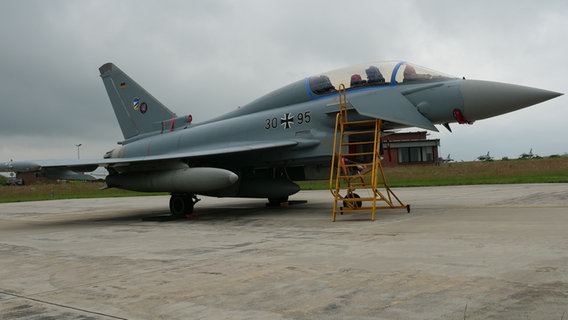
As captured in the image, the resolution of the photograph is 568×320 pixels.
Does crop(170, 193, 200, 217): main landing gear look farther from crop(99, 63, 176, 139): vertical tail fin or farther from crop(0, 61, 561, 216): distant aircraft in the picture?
crop(99, 63, 176, 139): vertical tail fin

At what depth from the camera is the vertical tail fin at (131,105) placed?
1527 centimetres

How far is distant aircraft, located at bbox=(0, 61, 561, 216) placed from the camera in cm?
959

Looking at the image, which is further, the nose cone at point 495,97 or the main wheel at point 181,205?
the main wheel at point 181,205

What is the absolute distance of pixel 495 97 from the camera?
9219mm

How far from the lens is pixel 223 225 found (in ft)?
32.0

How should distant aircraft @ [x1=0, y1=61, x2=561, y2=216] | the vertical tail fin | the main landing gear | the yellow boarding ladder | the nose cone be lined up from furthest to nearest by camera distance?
the vertical tail fin, the main landing gear, the yellow boarding ladder, distant aircraft @ [x1=0, y1=61, x2=561, y2=216], the nose cone

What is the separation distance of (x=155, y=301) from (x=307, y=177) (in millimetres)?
8420

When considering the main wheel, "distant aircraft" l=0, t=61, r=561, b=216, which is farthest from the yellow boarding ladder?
the main wheel

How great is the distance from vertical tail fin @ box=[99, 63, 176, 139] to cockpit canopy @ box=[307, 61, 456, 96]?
245 inches

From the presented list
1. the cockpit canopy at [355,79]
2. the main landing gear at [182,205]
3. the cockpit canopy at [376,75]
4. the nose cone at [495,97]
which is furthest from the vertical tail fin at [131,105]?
the nose cone at [495,97]

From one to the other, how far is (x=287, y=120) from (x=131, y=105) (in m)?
6.50

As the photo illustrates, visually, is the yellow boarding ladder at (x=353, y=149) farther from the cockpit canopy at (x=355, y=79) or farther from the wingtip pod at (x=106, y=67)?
the wingtip pod at (x=106, y=67)

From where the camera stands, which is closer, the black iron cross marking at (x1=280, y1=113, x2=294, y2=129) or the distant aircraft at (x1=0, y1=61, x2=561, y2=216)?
the distant aircraft at (x1=0, y1=61, x2=561, y2=216)

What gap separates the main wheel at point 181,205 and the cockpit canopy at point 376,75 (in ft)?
13.8
